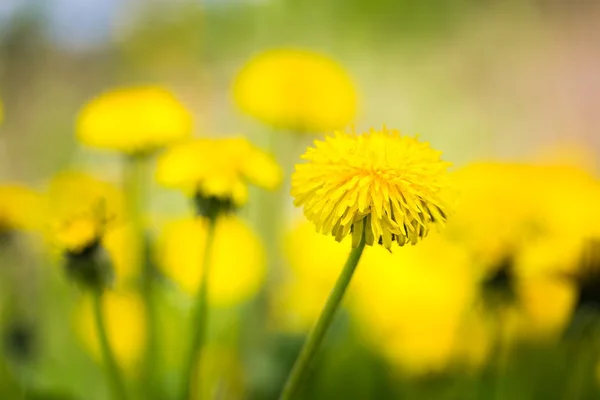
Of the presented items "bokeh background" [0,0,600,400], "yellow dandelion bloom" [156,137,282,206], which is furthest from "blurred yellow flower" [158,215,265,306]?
"yellow dandelion bloom" [156,137,282,206]

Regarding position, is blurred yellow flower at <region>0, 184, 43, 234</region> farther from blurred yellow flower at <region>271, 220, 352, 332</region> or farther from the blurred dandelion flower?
blurred yellow flower at <region>271, 220, 352, 332</region>

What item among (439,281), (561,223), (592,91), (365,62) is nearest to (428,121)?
(365,62)

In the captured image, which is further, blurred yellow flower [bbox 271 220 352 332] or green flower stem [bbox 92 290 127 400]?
blurred yellow flower [bbox 271 220 352 332]

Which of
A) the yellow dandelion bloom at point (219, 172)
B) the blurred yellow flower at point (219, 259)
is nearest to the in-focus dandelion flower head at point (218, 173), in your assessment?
the yellow dandelion bloom at point (219, 172)

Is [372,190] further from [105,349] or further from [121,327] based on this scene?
[121,327]

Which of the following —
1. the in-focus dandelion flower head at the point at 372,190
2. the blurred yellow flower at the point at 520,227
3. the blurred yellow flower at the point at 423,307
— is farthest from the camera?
the blurred yellow flower at the point at 423,307

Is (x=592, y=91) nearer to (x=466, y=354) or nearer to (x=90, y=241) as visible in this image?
(x=466, y=354)

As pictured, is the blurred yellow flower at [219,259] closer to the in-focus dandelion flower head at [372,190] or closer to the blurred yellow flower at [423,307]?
the blurred yellow flower at [423,307]
